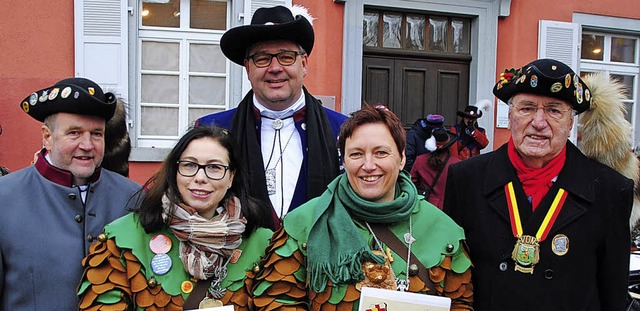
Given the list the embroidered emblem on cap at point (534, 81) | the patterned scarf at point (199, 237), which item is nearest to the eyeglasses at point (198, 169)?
the patterned scarf at point (199, 237)

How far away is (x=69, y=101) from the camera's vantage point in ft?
7.39

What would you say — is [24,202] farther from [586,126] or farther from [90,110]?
[586,126]

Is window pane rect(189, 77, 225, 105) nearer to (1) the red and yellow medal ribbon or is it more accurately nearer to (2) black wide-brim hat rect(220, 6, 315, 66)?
(2) black wide-brim hat rect(220, 6, 315, 66)

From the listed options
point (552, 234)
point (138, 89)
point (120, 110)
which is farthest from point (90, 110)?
point (138, 89)

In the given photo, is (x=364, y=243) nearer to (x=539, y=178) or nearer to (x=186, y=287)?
(x=186, y=287)

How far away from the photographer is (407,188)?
2318 mm

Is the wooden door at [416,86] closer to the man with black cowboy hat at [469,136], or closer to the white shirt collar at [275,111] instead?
the man with black cowboy hat at [469,136]

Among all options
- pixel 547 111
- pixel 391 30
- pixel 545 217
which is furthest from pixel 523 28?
pixel 545 217

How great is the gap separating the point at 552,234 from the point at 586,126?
750mm

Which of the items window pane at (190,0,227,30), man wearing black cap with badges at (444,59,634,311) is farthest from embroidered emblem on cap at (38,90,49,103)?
window pane at (190,0,227,30)

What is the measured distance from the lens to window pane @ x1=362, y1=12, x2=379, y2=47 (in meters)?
7.20

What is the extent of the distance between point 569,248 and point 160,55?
5.40 meters

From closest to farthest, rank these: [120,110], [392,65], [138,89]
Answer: [120,110], [138,89], [392,65]

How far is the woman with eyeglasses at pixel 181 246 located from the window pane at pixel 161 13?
15.4ft
